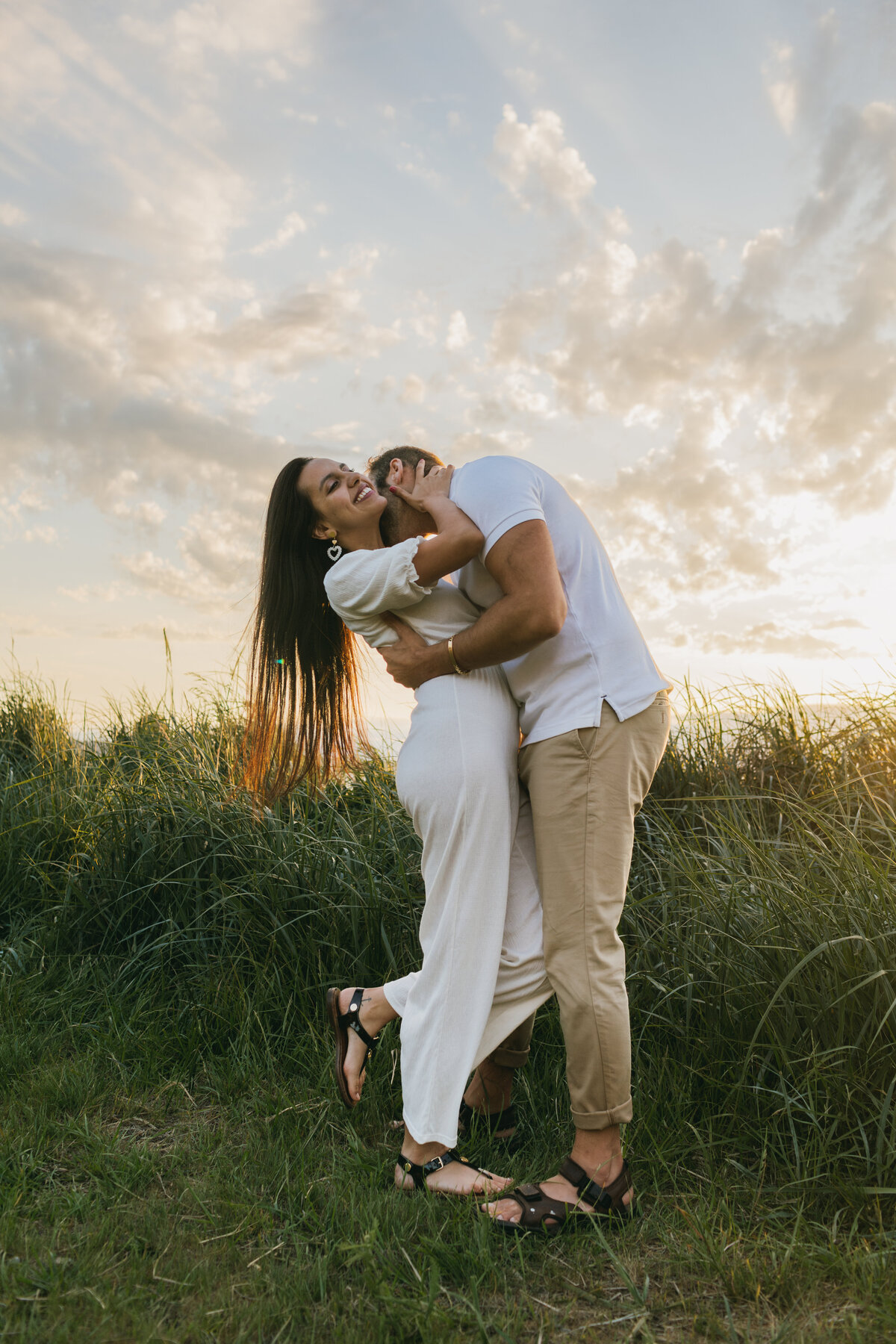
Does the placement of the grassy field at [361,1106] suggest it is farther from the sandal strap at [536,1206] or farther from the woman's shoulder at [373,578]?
the woman's shoulder at [373,578]

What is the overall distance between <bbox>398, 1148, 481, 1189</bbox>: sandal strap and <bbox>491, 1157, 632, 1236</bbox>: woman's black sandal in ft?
0.54

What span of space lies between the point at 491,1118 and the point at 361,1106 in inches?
16.9

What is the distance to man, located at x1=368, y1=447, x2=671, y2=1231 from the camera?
234 centimetres

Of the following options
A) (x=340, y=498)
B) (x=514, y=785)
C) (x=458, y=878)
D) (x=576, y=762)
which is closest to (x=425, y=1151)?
(x=458, y=878)

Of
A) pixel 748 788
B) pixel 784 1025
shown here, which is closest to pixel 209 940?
pixel 784 1025

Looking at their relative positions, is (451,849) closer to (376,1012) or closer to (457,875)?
(457,875)

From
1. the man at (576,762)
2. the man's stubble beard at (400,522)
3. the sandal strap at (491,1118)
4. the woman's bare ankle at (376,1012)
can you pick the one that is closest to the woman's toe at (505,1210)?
the man at (576,762)

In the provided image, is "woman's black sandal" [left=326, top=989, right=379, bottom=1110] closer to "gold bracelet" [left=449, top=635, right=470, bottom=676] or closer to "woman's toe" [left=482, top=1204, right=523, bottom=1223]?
"woman's toe" [left=482, top=1204, right=523, bottom=1223]

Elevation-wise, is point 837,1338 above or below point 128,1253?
below

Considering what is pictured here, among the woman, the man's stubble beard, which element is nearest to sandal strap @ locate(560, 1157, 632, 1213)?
the woman

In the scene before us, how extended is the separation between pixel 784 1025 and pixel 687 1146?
0.44 metres

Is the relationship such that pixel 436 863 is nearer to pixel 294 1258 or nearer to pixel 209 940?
pixel 294 1258

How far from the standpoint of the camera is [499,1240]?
226cm

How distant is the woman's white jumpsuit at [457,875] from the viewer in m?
2.44
